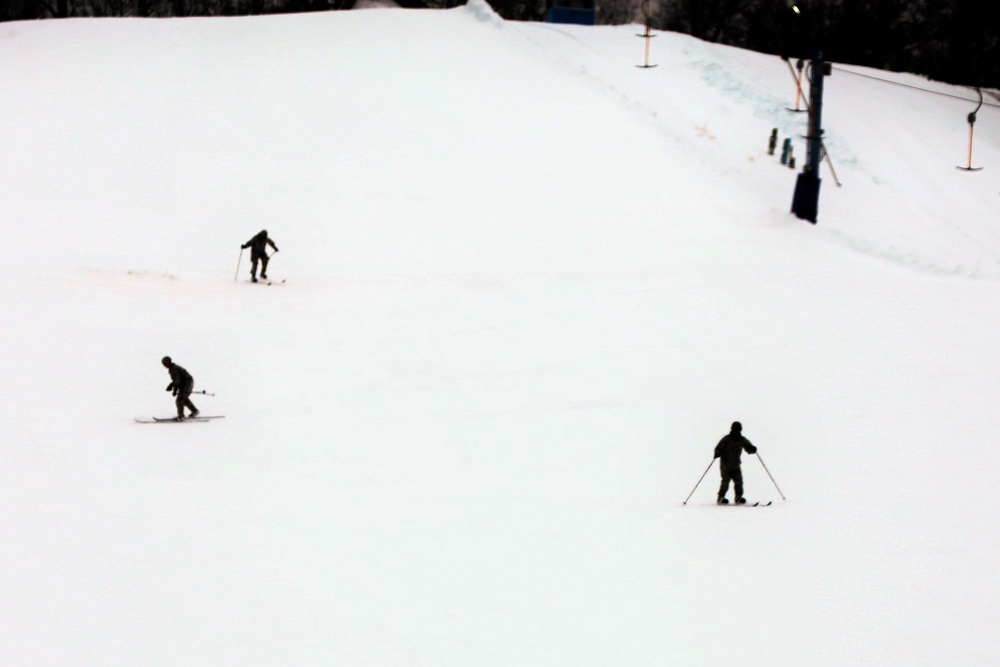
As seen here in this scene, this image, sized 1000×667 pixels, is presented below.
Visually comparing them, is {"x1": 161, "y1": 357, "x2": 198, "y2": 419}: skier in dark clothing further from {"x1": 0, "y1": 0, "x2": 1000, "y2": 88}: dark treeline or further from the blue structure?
{"x1": 0, "y1": 0, "x2": 1000, "y2": 88}: dark treeline

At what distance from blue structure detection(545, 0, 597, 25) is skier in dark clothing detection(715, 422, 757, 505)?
34.0 meters

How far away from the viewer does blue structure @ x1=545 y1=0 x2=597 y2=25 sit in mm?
45438

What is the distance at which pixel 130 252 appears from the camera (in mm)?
25219

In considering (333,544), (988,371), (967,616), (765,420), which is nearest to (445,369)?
(765,420)

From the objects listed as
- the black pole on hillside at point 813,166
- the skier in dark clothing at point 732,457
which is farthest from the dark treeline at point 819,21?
the skier in dark clothing at point 732,457

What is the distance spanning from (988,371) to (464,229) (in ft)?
40.7

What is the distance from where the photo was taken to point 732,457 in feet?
45.9

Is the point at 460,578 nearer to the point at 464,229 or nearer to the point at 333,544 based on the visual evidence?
the point at 333,544

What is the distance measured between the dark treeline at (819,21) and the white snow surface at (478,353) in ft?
52.6

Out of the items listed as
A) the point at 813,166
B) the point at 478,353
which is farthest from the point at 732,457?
the point at 813,166

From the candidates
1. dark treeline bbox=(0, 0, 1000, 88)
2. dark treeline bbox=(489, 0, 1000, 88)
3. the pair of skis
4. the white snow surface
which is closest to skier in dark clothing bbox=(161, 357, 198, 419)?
the pair of skis

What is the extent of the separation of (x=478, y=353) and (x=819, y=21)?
159 ft

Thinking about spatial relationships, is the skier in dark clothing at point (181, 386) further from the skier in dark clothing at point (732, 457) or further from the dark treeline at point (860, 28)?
the dark treeline at point (860, 28)

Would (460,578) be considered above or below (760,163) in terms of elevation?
below
